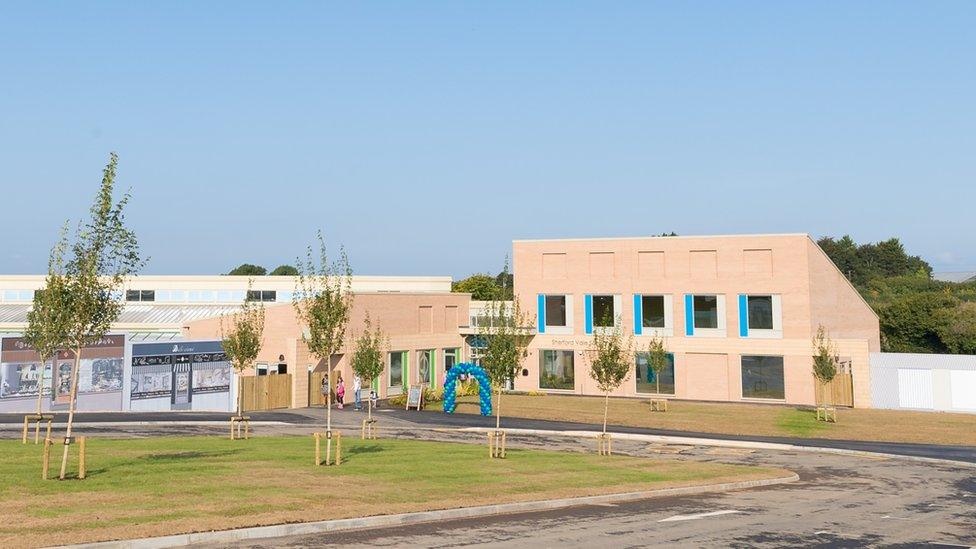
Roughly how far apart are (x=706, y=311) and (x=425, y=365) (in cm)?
1982

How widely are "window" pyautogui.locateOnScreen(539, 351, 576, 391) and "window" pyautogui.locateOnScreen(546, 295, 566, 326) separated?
219 centimetres

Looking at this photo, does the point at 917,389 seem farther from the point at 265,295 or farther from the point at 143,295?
the point at 143,295

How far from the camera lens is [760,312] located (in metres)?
53.8

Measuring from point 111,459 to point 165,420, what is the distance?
16.3 meters

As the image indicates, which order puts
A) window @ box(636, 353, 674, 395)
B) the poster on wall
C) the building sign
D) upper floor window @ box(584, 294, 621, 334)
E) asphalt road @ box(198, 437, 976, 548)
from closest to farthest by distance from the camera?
asphalt road @ box(198, 437, 976, 548) → the poster on wall → the building sign → window @ box(636, 353, 674, 395) → upper floor window @ box(584, 294, 621, 334)

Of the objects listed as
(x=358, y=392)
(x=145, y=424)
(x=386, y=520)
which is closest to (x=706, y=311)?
(x=358, y=392)

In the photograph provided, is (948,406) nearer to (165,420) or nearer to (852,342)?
(852,342)

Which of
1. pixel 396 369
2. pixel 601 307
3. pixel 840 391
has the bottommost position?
pixel 840 391

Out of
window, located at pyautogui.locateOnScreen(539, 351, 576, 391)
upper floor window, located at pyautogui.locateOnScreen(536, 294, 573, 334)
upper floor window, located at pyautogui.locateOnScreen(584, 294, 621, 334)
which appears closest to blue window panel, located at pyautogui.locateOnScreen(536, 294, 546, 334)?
upper floor window, located at pyautogui.locateOnScreen(536, 294, 573, 334)

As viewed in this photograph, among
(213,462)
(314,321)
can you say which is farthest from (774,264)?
(213,462)

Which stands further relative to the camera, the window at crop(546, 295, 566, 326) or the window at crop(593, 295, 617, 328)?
the window at crop(546, 295, 566, 326)

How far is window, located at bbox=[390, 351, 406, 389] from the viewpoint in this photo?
55.1 m

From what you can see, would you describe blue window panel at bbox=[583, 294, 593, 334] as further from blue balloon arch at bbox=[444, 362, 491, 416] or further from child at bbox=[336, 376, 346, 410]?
child at bbox=[336, 376, 346, 410]

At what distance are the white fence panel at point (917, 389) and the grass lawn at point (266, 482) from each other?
2715cm
